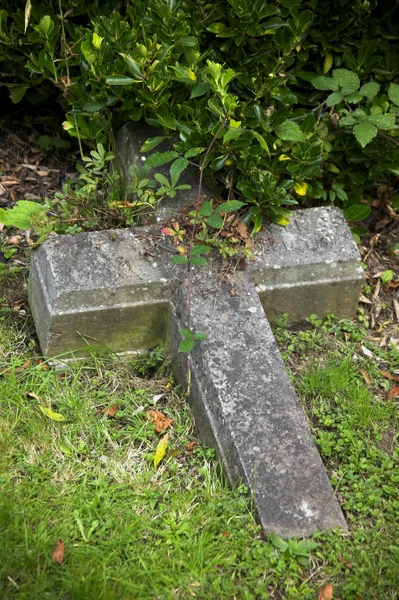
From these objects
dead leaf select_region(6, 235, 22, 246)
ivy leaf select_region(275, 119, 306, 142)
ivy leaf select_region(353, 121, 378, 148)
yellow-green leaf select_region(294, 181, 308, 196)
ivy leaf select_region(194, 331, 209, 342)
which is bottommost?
dead leaf select_region(6, 235, 22, 246)

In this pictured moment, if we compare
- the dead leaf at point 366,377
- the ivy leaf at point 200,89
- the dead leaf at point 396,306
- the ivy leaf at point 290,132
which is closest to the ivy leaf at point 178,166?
the ivy leaf at point 200,89

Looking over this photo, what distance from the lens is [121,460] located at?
2.90 meters

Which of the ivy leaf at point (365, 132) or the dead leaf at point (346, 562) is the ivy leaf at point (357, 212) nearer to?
the ivy leaf at point (365, 132)

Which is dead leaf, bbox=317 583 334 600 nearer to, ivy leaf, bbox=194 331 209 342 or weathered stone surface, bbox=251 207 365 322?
ivy leaf, bbox=194 331 209 342

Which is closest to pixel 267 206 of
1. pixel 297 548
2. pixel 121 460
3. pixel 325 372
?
pixel 325 372

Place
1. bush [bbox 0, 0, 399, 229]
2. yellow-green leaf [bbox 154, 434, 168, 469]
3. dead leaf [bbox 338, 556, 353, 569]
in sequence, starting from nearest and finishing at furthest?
dead leaf [bbox 338, 556, 353, 569] < yellow-green leaf [bbox 154, 434, 168, 469] < bush [bbox 0, 0, 399, 229]

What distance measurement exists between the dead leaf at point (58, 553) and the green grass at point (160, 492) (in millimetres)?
19

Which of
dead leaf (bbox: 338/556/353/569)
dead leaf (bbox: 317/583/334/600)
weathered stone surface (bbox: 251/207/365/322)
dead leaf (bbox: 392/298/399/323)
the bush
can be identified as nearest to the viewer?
dead leaf (bbox: 317/583/334/600)

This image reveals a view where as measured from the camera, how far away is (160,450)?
2939 millimetres

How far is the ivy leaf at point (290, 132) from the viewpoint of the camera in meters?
3.41

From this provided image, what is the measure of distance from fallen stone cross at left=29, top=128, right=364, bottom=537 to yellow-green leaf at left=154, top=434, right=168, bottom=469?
0.55 ft

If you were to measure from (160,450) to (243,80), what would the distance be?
5.78 feet

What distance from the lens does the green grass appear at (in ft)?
8.06

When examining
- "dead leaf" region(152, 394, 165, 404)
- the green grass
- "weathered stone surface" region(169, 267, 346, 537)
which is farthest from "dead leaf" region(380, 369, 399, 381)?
"dead leaf" region(152, 394, 165, 404)
